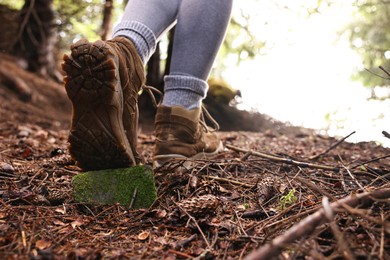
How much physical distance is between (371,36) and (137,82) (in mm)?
4367

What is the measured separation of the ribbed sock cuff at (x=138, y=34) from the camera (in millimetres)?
1491

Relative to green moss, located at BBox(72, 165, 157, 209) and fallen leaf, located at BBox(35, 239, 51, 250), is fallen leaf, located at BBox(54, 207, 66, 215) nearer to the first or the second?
→ green moss, located at BBox(72, 165, 157, 209)

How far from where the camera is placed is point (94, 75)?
4.15 ft

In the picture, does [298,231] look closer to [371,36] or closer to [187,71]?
[187,71]

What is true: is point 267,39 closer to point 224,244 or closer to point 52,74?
point 52,74

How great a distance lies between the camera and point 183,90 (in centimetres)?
170

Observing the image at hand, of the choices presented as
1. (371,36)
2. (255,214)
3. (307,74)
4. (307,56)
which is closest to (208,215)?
(255,214)

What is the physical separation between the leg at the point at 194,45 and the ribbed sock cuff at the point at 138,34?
0.19 metres

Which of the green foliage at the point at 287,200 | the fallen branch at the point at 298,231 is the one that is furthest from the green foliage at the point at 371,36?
the fallen branch at the point at 298,231

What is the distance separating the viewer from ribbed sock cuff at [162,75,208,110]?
1.69 metres

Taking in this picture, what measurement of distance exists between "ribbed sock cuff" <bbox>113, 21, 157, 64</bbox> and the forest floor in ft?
1.72

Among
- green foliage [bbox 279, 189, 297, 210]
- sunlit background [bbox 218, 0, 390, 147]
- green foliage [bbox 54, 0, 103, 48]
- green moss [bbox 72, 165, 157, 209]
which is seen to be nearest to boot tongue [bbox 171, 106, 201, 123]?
green moss [bbox 72, 165, 157, 209]

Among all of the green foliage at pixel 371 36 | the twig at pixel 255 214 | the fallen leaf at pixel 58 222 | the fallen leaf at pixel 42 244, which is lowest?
the fallen leaf at pixel 58 222

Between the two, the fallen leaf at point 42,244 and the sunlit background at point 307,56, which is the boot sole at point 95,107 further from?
the sunlit background at point 307,56
